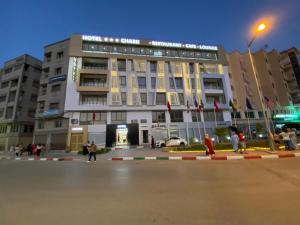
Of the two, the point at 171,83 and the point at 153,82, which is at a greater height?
the point at 153,82

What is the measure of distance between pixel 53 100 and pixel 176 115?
25.4 meters

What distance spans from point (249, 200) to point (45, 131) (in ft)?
130

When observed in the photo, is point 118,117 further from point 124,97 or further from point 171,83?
point 171,83

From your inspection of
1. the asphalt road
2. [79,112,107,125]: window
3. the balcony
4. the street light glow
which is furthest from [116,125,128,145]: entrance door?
the asphalt road

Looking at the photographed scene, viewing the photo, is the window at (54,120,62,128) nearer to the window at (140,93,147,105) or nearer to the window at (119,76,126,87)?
the window at (119,76,126,87)

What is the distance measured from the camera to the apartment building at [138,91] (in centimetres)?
3534

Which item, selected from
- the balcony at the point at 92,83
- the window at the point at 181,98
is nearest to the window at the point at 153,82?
the window at the point at 181,98

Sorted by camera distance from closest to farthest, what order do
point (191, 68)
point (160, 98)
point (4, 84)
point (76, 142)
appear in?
point (76, 142), point (160, 98), point (191, 68), point (4, 84)

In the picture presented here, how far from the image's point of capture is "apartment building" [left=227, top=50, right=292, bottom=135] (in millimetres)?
43906

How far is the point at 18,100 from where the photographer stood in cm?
4312

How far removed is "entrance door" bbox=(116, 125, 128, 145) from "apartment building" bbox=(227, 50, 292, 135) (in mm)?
24607

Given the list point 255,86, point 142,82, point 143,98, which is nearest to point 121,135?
point 143,98

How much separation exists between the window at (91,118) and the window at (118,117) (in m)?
1.55

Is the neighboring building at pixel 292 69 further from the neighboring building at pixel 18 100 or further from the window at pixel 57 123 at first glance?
the neighboring building at pixel 18 100
